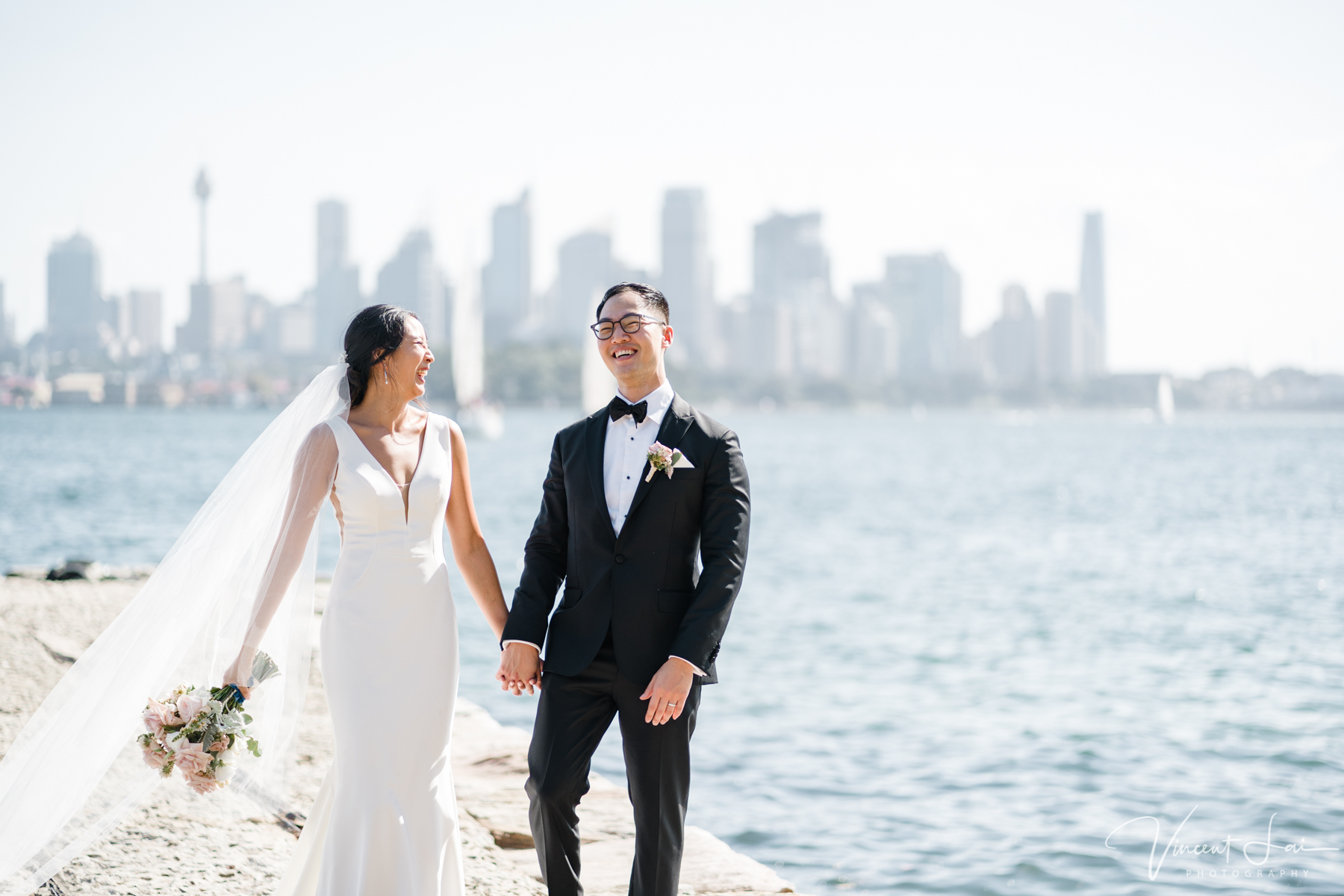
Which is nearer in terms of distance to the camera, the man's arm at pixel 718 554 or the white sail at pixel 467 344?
the man's arm at pixel 718 554

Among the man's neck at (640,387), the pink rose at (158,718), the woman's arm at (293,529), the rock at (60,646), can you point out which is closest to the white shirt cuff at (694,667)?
the man's neck at (640,387)

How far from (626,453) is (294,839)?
8.44 feet

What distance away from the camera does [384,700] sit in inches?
145

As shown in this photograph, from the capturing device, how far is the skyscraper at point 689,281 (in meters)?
176

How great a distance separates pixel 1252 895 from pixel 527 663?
18.3 ft

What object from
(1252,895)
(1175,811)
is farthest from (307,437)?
(1175,811)

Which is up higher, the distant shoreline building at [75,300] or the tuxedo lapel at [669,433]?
the distant shoreline building at [75,300]

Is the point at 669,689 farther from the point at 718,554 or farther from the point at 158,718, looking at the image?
the point at 158,718

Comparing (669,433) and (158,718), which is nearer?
(158,718)

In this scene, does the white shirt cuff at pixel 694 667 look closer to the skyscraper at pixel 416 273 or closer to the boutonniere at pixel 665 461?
the boutonniere at pixel 665 461

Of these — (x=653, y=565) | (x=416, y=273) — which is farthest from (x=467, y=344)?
(x=416, y=273)

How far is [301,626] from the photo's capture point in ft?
13.3

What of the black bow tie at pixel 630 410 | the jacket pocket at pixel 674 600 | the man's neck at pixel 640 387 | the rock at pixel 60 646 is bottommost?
the rock at pixel 60 646
